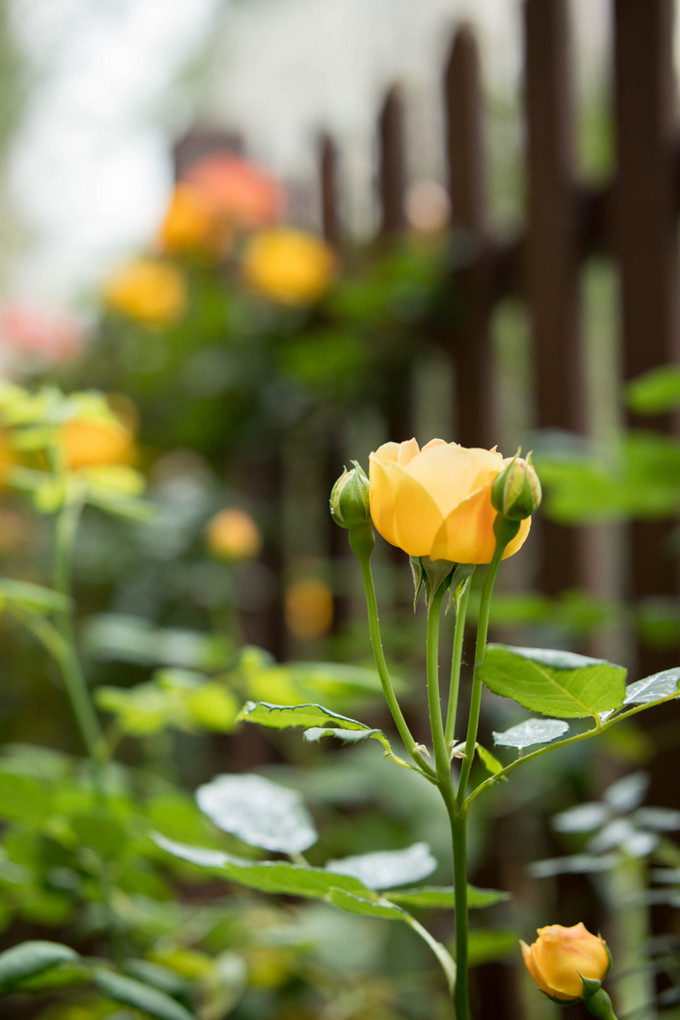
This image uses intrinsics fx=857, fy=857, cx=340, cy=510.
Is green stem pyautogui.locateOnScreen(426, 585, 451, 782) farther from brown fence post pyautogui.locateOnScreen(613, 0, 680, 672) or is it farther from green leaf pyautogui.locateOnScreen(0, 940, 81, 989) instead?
brown fence post pyautogui.locateOnScreen(613, 0, 680, 672)

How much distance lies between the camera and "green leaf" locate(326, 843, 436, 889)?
39cm

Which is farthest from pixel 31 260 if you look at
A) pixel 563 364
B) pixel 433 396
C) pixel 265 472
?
pixel 563 364

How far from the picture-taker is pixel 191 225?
6.37 feet

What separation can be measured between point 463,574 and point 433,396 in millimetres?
Answer: 1382

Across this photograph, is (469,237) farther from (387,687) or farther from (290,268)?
(387,687)

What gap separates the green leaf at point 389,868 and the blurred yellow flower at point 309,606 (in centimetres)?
126

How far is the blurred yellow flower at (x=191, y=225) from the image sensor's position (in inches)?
76.1

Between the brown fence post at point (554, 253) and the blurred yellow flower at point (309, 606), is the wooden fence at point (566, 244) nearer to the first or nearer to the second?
the brown fence post at point (554, 253)

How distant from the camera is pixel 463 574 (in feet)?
1.04

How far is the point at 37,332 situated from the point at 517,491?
1757 mm

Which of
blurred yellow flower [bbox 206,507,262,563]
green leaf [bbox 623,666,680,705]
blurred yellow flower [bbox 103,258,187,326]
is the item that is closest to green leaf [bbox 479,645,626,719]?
green leaf [bbox 623,666,680,705]

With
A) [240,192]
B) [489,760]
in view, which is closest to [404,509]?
[489,760]

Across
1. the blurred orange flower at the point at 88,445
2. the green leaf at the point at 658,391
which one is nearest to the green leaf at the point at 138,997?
the green leaf at the point at 658,391

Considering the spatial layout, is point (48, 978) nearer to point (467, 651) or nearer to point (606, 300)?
point (467, 651)
